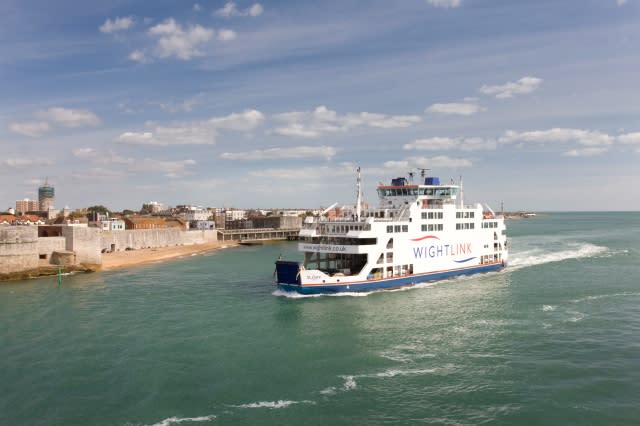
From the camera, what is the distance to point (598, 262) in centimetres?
5744

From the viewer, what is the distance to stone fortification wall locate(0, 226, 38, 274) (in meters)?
50.4

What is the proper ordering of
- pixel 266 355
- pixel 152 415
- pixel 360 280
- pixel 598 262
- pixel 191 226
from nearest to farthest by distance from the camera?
pixel 152 415
pixel 266 355
pixel 360 280
pixel 598 262
pixel 191 226

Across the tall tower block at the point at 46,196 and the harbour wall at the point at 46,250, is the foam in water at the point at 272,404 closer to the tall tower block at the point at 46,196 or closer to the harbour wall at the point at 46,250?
the harbour wall at the point at 46,250

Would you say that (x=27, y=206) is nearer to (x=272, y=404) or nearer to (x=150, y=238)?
(x=150, y=238)

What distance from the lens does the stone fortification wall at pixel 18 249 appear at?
50438mm

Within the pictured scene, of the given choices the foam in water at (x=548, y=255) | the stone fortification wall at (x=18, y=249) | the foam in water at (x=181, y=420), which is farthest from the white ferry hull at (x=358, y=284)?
the stone fortification wall at (x=18, y=249)

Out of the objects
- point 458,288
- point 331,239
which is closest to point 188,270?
point 331,239

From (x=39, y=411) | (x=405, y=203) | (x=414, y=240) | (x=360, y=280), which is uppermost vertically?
(x=405, y=203)

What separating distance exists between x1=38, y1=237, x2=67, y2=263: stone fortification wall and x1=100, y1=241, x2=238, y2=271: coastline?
5478 millimetres

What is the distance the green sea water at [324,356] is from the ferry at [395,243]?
153cm

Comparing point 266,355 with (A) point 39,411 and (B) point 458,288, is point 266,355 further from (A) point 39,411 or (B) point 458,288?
(B) point 458,288

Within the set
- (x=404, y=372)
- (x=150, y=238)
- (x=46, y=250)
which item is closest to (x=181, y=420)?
(x=404, y=372)

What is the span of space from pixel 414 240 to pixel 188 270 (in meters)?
30.3

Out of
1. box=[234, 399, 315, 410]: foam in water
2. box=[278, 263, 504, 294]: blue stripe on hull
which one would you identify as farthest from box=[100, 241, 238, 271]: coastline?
box=[234, 399, 315, 410]: foam in water
